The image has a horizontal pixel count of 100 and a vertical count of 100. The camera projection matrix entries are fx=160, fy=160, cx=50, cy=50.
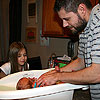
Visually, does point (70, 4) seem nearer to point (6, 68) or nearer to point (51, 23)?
point (6, 68)

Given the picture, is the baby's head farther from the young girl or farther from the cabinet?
the cabinet

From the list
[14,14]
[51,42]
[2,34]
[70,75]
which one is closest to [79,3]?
[70,75]

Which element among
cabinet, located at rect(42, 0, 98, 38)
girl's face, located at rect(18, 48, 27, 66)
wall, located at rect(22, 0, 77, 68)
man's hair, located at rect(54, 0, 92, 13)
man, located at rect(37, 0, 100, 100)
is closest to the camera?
man, located at rect(37, 0, 100, 100)

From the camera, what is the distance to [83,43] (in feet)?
3.53

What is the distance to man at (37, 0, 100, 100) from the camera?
82cm

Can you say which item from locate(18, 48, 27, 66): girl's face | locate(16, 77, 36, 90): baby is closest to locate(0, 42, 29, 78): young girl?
locate(18, 48, 27, 66): girl's face

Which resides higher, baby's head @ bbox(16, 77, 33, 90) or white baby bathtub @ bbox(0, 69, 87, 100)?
white baby bathtub @ bbox(0, 69, 87, 100)

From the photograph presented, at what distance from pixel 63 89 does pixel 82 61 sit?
1.61ft

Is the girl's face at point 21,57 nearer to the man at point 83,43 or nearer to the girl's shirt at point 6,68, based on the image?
the girl's shirt at point 6,68

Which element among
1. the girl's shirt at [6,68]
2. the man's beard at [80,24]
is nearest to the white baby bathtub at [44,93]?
the man's beard at [80,24]

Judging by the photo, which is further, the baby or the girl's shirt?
the girl's shirt

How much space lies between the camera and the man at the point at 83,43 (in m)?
0.82

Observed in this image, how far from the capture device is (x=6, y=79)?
996 mm

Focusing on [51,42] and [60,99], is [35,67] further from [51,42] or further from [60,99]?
[60,99]
